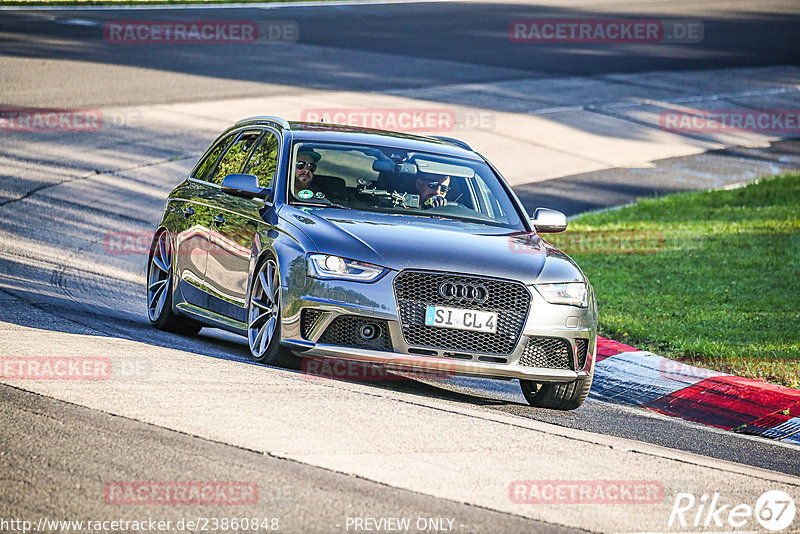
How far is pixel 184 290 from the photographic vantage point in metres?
9.93

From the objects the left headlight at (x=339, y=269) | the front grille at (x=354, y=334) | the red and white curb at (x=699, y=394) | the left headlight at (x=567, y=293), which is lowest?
the red and white curb at (x=699, y=394)

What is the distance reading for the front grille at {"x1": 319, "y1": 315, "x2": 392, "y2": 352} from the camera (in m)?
7.88

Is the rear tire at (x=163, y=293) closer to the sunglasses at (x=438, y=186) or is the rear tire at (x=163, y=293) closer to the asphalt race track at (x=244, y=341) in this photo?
the asphalt race track at (x=244, y=341)

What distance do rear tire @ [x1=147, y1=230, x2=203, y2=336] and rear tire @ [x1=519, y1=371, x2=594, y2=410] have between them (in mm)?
2930

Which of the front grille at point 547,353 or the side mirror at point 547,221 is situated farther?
the side mirror at point 547,221

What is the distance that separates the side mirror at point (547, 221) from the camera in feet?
30.8

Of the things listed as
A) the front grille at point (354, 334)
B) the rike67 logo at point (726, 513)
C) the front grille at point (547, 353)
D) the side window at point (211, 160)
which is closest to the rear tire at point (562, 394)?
the front grille at point (547, 353)

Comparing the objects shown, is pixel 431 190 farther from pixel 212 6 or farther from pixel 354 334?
pixel 212 6

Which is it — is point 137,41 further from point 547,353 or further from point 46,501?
point 46,501

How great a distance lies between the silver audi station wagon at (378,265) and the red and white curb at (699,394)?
1.19m

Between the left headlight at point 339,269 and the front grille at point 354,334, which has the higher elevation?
the left headlight at point 339,269

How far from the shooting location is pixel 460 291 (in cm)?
793

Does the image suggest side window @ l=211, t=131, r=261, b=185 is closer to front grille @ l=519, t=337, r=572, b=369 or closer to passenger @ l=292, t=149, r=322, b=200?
passenger @ l=292, t=149, r=322, b=200

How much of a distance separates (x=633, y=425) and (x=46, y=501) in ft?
14.6
